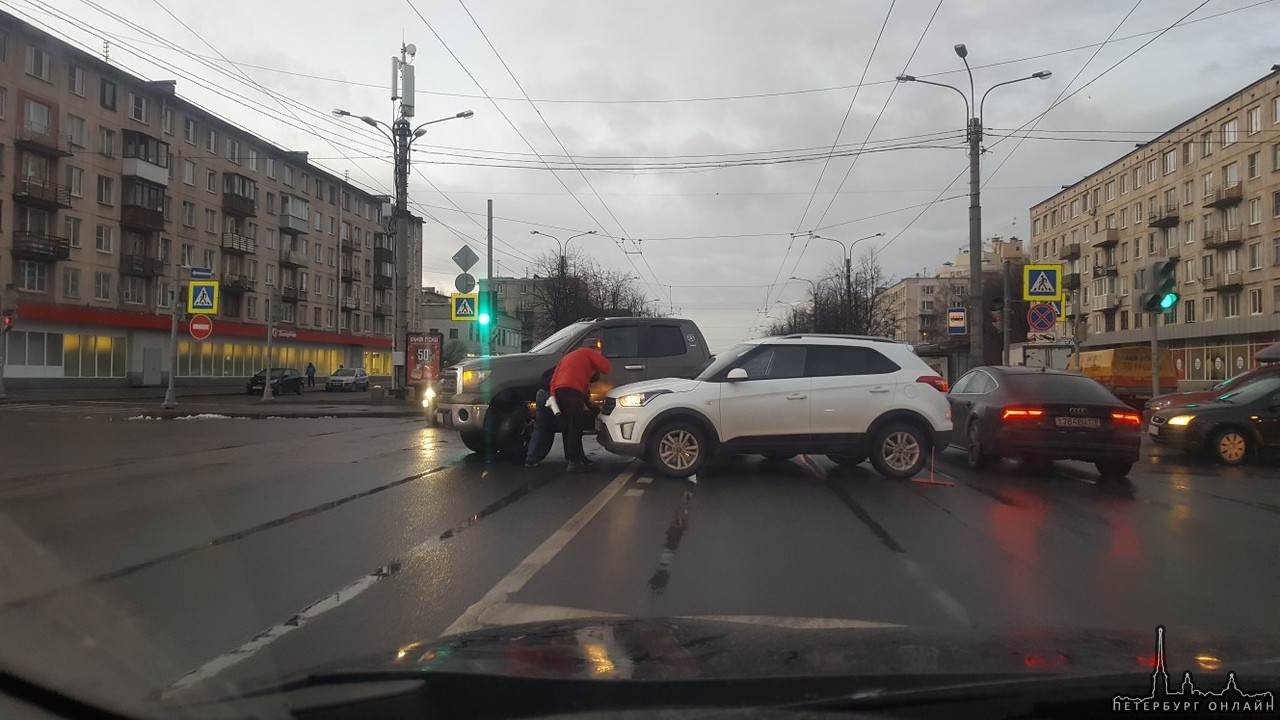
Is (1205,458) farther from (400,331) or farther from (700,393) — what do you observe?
(400,331)

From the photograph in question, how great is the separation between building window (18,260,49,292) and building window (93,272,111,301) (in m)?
3.21

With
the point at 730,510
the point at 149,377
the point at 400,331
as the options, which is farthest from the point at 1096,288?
the point at 730,510

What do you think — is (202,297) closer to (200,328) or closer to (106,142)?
(200,328)

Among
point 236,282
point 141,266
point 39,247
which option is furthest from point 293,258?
point 39,247

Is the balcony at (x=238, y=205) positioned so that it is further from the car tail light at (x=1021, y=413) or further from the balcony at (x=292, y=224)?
the car tail light at (x=1021, y=413)

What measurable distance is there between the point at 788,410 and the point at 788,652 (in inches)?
305

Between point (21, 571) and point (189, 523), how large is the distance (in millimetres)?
1774

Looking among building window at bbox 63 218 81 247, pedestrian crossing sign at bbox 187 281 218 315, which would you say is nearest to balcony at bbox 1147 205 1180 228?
pedestrian crossing sign at bbox 187 281 218 315

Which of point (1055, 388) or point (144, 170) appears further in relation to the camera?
point (144, 170)

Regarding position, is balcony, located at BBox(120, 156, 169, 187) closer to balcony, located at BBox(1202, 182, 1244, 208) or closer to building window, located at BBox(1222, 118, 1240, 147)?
building window, located at BBox(1222, 118, 1240, 147)

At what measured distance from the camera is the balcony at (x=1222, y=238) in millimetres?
53844

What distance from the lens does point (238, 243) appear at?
61094 millimetres

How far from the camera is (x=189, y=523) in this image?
761 centimetres

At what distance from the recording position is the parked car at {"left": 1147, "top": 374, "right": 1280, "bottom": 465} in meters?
13.6
